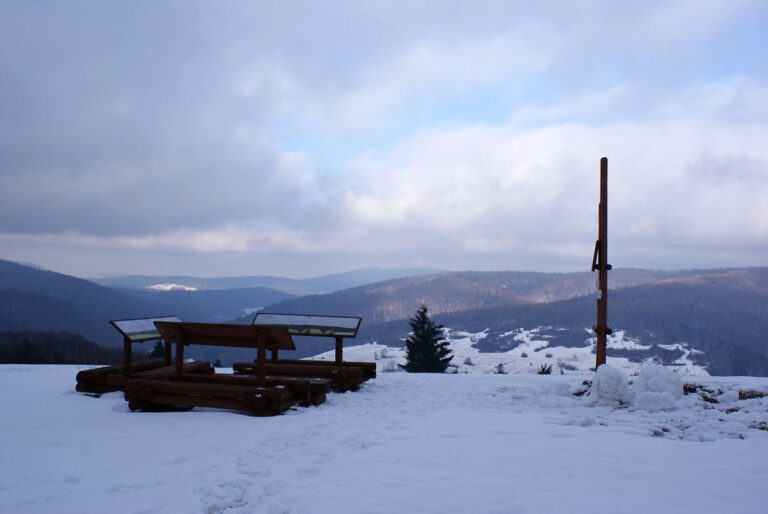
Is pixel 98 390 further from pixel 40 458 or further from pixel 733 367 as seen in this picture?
pixel 733 367

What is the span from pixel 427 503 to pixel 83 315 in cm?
19199

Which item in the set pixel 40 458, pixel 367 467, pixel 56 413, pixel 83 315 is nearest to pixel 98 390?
pixel 56 413

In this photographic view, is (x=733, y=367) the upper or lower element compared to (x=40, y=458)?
lower

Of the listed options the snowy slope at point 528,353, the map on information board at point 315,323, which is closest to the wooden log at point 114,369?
the map on information board at point 315,323

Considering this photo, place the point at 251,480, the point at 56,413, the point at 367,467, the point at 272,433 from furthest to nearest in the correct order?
the point at 56,413, the point at 272,433, the point at 367,467, the point at 251,480

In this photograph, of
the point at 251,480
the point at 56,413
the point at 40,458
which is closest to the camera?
the point at 251,480

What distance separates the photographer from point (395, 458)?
603 centimetres

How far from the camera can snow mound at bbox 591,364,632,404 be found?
29.7 feet

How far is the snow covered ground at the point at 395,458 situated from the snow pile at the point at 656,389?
0.13 meters

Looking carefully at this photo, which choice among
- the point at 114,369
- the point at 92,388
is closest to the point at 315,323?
the point at 114,369

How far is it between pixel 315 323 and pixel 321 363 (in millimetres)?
881

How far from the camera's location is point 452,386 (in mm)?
11945

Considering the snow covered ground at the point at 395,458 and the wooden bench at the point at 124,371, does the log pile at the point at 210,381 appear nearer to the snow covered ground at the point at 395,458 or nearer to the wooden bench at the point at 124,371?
the wooden bench at the point at 124,371

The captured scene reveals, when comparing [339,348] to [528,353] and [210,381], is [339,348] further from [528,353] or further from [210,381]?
[528,353]
